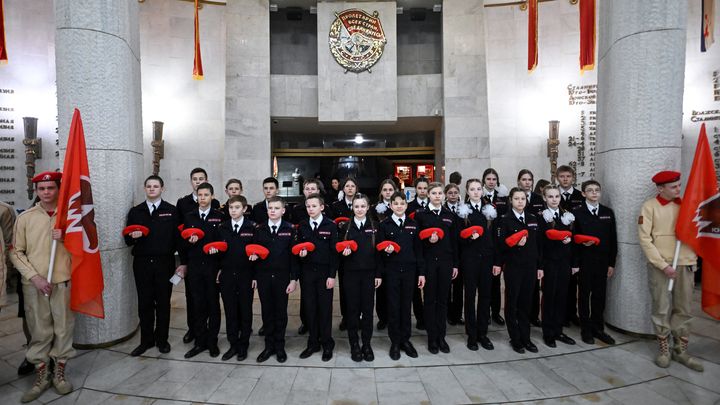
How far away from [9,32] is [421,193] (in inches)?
371

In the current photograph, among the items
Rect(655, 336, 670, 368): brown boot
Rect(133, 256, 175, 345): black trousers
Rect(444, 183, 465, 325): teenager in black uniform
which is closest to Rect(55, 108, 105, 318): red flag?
Rect(133, 256, 175, 345): black trousers

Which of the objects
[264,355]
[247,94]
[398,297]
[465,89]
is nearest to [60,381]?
[264,355]

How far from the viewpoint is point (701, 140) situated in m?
A: 3.76

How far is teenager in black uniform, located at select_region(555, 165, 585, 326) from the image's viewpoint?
15.7 feet

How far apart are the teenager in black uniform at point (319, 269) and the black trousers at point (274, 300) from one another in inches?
9.4

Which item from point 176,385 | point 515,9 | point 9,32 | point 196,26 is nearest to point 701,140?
point 176,385

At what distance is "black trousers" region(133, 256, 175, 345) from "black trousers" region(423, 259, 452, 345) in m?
2.94

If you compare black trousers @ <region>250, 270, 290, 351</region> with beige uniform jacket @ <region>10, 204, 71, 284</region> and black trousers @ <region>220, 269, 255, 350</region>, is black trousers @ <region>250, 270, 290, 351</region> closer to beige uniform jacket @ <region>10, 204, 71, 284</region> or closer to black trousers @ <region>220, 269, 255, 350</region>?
black trousers @ <region>220, 269, 255, 350</region>

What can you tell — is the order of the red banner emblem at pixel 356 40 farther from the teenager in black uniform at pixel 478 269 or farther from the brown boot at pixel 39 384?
the brown boot at pixel 39 384

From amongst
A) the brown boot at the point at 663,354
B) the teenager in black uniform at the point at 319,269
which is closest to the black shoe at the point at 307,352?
the teenager in black uniform at the point at 319,269

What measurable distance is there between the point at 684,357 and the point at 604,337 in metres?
0.71

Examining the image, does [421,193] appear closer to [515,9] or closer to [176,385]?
[176,385]

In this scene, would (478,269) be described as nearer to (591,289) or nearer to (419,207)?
(419,207)

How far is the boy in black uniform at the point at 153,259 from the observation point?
4043 millimetres
